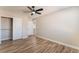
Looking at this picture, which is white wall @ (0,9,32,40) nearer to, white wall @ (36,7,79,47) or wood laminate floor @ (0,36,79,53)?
white wall @ (36,7,79,47)

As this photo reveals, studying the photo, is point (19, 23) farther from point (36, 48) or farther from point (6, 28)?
point (36, 48)

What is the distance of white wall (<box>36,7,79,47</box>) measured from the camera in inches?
178

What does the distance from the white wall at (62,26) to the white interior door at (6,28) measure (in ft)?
6.48

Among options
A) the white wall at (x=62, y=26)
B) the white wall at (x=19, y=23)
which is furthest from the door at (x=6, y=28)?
the white wall at (x=62, y=26)

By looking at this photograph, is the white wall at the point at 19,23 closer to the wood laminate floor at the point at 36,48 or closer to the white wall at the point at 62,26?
the white wall at the point at 62,26

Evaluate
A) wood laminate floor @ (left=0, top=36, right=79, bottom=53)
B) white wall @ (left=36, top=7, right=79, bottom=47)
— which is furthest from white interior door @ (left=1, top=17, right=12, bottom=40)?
white wall @ (left=36, top=7, right=79, bottom=47)

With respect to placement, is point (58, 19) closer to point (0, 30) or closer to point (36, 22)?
point (36, 22)

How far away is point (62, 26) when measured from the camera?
5219mm

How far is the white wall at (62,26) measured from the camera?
4.52m

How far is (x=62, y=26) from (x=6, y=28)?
11.2ft

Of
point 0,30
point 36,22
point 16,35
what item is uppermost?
point 36,22

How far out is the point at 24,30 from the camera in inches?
309
